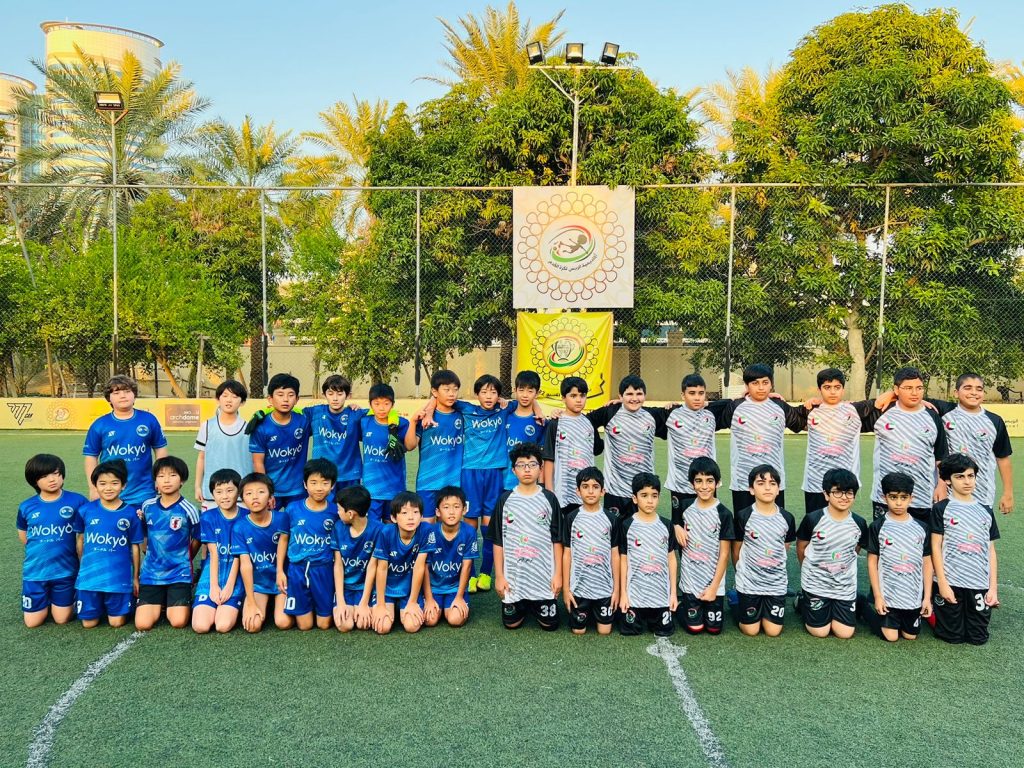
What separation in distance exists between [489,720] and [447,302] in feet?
33.2

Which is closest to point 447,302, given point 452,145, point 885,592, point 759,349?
point 452,145

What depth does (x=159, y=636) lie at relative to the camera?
161 inches

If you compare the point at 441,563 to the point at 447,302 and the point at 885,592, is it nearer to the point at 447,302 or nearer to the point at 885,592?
the point at 885,592

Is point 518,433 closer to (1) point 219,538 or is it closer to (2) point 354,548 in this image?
Answer: (2) point 354,548

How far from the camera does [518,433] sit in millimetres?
5086

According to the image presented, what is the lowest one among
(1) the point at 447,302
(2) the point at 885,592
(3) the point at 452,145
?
(2) the point at 885,592

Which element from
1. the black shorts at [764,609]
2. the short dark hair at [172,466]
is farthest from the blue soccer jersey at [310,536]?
the black shorts at [764,609]

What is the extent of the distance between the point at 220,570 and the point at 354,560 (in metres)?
0.79

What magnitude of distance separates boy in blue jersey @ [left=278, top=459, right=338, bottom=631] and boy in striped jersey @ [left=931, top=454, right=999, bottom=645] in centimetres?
333

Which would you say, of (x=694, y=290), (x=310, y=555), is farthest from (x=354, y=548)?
(x=694, y=290)

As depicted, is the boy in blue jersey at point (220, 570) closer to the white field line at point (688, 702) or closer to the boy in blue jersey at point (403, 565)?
the boy in blue jersey at point (403, 565)

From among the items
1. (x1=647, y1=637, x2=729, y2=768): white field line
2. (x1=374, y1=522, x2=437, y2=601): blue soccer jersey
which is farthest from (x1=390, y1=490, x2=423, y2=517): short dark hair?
(x1=647, y1=637, x2=729, y2=768): white field line

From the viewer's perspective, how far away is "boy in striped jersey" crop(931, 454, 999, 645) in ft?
13.3

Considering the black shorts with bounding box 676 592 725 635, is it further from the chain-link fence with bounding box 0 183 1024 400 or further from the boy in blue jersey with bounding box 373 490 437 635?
the chain-link fence with bounding box 0 183 1024 400
